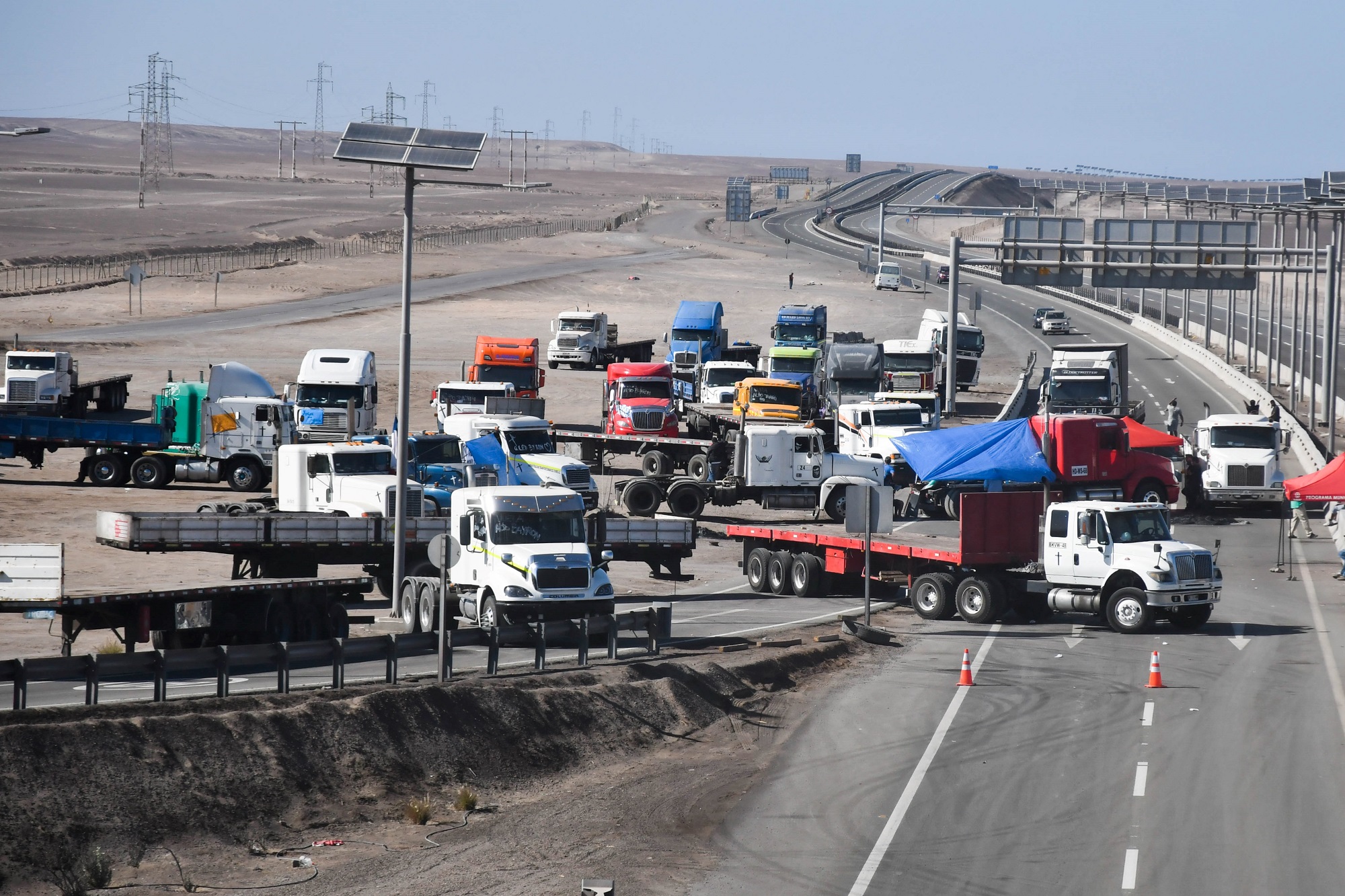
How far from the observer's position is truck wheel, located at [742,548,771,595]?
106 feet

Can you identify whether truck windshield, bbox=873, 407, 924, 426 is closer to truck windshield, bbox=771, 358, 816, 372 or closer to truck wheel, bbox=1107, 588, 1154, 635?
truck windshield, bbox=771, 358, 816, 372

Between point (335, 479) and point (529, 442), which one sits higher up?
point (529, 442)

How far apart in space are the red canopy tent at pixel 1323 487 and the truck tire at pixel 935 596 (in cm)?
965

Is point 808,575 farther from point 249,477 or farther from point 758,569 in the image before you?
point 249,477

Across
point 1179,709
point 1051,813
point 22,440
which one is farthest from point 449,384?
point 1051,813

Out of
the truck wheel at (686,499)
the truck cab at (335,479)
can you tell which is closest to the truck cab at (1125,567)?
the truck cab at (335,479)

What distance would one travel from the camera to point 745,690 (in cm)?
2195

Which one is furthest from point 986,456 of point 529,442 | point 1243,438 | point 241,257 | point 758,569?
point 241,257

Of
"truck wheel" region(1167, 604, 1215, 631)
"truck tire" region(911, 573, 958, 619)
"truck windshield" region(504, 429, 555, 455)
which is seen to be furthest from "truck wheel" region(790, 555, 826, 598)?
"truck windshield" region(504, 429, 555, 455)

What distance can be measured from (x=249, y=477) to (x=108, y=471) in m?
3.89

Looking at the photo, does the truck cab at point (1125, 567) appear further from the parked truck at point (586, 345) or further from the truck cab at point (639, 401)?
the parked truck at point (586, 345)

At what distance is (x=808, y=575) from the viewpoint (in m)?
31.4

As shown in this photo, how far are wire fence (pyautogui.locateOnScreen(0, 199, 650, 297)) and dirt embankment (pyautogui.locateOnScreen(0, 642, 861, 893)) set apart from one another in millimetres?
74614

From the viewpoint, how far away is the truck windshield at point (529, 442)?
39.6m
